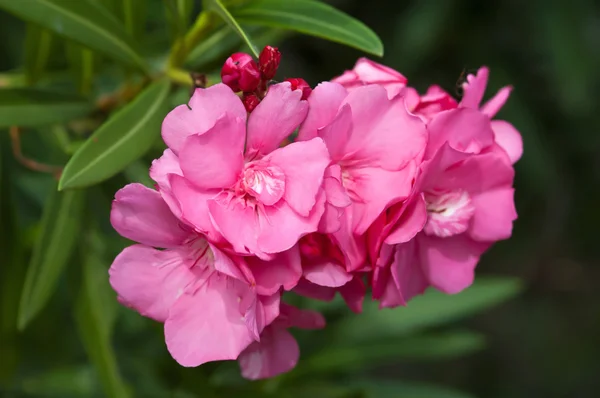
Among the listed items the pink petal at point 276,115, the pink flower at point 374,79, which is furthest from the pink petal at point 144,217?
the pink flower at point 374,79

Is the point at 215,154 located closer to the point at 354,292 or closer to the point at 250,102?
the point at 250,102

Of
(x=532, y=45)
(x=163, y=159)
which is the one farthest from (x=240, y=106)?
(x=532, y=45)

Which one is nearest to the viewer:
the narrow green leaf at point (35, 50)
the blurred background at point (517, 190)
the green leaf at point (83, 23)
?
the green leaf at point (83, 23)

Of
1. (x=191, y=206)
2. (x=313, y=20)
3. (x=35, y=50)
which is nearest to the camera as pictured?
(x=191, y=206)

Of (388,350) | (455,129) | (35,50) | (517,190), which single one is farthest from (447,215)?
(517,190)

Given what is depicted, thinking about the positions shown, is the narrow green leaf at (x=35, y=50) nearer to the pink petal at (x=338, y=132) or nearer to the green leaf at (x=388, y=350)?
the pink petal at (x=338, y=132)

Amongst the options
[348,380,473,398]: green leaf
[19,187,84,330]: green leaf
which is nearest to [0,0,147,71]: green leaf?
[19,187,84,330]: green leaf
